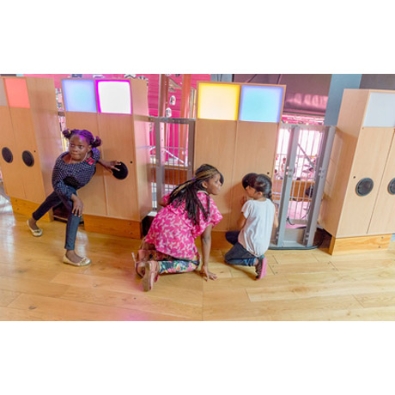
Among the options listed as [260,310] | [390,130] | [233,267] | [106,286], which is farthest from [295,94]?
[106,286]

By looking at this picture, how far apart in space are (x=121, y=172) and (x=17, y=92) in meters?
1.27

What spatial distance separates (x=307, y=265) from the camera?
2391mm

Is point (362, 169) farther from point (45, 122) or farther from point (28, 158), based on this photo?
point (28, 158)

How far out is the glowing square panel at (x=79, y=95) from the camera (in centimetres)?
230

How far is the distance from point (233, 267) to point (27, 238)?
6.65 ft

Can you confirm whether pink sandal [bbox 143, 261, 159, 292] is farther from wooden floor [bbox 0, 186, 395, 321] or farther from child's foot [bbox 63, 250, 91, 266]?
child's foot [bbox 63, 250, 91, 266]

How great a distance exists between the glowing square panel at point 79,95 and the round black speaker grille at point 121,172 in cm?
54

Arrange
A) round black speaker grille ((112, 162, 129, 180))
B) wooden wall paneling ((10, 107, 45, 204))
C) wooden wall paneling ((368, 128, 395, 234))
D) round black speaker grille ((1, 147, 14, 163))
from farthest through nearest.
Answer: round black speaker grille ((1, 147, 14, 163)) → wooden wall paneling ((10, 107, 45, 204)) → round black speaker grille ((112, 162, 129, 180)) → wooden wall paneling ((368, 128, 395, 234))

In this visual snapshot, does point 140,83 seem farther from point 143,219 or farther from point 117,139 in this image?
point 143,219

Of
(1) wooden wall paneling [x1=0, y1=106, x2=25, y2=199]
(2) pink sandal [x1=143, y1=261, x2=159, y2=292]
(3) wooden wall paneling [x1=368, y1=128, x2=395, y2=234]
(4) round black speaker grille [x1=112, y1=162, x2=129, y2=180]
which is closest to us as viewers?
(2) pink sandal [x1=143, y1=261, x2=159, y2=292]

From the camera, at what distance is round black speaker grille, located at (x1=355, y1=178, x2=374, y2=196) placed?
7.72ft

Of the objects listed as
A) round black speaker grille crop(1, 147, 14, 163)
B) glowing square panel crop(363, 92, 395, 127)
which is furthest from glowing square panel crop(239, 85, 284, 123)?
round black speaker grille crop(1, 147, 14, 163)

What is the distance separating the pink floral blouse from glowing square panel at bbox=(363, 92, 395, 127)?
150 centimetres

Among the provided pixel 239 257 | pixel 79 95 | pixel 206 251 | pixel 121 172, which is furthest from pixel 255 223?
pixel 79 95
